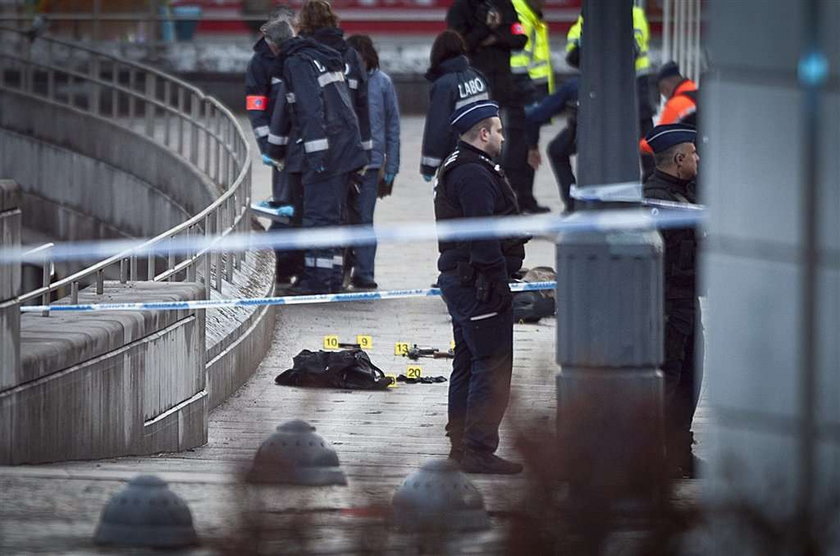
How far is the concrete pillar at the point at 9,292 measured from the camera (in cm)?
670

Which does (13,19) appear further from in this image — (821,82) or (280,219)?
(821,82)

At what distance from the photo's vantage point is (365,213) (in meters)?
13.1

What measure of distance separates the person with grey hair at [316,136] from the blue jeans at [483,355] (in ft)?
12.9

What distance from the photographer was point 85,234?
58.2 ft

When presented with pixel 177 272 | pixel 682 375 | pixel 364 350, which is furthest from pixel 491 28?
pixel 682 375

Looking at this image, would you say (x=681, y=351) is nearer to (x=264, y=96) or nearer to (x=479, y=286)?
(x=479, y=286)

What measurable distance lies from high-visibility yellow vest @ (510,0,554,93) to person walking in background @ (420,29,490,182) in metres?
3.88

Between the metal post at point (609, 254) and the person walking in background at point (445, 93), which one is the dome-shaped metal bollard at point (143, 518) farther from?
the person walking in background at point (445, 93)

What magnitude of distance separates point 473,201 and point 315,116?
161 inches

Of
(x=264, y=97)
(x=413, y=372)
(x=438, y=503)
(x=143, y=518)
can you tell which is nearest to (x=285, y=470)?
(x=438, y=503)

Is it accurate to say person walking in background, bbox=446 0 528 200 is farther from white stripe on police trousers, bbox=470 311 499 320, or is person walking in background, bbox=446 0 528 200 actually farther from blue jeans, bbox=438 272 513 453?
white stripe on police trousers, bbox=470 311 499 320

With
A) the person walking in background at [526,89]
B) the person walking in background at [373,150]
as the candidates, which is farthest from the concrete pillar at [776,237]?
the person walking in background at [526,89]

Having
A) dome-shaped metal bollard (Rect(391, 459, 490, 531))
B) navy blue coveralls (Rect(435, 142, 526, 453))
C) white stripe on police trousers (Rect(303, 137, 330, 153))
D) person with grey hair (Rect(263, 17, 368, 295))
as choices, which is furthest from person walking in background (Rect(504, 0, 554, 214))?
dome-shaped metal bollard (Rect(391, 459, 490, 531))

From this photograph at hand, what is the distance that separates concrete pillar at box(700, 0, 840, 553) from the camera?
4.23 m
